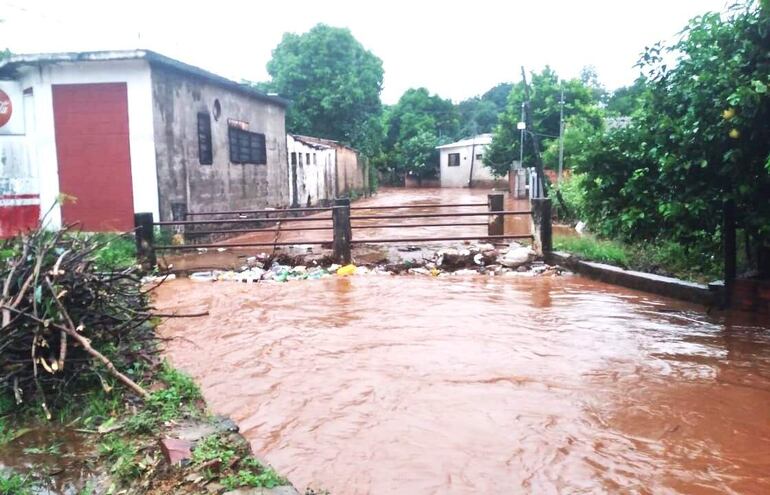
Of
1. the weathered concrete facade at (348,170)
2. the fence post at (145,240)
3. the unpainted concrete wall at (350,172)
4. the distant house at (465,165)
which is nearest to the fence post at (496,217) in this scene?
the fence post at (145,240)

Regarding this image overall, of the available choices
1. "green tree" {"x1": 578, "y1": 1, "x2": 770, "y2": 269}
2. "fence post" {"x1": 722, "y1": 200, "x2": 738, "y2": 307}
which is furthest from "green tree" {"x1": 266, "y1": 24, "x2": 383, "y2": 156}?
"fence post" {"x1": 722, "y1": 200, "x2": 738, "y2": 307}

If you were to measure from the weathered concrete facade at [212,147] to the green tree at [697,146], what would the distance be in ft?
30.2

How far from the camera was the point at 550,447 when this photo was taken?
4.03 metres

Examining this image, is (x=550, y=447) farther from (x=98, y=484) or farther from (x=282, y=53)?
(x=282, y=53)

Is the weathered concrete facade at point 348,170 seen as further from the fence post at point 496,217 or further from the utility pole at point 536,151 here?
the fence post at point 496,217

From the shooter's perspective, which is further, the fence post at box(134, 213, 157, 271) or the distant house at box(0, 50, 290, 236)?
the distant house at box(0, 50, 290, 236)

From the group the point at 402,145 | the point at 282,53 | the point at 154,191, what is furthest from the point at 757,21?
the point at 402,145

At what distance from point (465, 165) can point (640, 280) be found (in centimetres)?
4011

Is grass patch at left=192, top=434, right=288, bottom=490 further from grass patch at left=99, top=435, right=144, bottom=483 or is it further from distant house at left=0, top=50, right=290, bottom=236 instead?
distant house at left=0, top=50, right=290, bottom=236

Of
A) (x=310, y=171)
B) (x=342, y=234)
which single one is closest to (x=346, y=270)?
(x=342, y=234)

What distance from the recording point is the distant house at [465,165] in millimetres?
46406

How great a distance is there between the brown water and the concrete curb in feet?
0.71

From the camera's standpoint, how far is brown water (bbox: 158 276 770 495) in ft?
12.3

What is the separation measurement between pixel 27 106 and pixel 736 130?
1301cm
